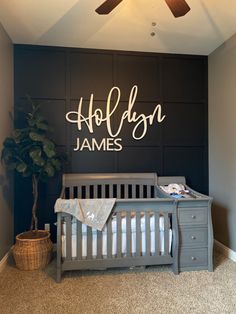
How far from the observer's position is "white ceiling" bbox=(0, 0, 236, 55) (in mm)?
2426

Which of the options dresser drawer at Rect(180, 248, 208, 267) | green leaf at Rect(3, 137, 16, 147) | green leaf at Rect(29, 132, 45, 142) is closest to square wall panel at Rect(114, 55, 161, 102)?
green leaf at Rect(29, 132, 45, 142)

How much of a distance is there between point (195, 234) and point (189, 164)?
115 cm

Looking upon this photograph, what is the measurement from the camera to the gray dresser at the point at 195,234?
271 cm

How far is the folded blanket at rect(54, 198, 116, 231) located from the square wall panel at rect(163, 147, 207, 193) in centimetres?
126

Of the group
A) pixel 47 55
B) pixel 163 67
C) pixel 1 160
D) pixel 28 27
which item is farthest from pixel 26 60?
pixel 163 67

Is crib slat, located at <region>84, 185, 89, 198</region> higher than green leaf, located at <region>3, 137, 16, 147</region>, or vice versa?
green leaf, located at <region>3, 137, 16, 147</region>

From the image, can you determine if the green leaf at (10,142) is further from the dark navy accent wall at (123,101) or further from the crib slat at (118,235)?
the crib slat at (118,235)

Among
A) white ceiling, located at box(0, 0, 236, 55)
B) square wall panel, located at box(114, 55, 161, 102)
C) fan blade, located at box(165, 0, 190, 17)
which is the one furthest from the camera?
square wall panel, located at box(114, 55, 161, 102)

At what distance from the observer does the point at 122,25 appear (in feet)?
9.20

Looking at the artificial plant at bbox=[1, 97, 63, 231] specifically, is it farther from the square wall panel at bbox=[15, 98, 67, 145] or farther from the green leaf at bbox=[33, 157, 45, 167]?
the square wall panel at bbox=[15, 98, 67, 145]

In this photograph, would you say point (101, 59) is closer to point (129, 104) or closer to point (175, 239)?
point (129, 104)

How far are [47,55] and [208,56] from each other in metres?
2.15

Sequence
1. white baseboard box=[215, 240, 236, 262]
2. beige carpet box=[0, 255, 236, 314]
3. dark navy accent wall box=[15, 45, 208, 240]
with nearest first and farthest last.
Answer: beige carpet box=[0, 255, 236, 314] < white baseboard box=[215, 240, 236, 262] < dark navy accent wall box=[15, 45, 208, 240]

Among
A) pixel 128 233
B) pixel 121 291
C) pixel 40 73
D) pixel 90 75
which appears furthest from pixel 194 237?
pixel 40 73
